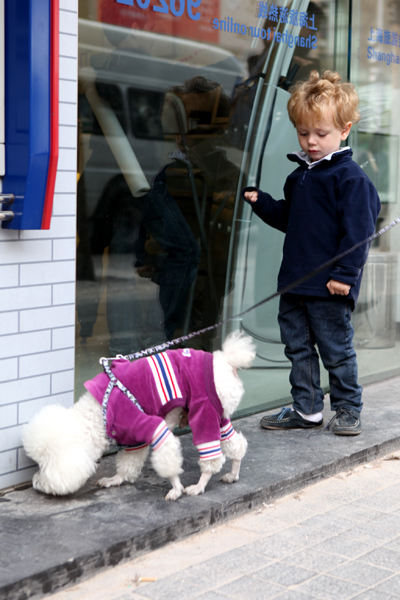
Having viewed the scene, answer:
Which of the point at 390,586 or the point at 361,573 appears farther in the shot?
the point at 361,573

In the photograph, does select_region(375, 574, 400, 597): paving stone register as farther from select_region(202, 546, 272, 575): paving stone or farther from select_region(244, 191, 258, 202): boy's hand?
select_region(244, 191, 258, 202): boy's hand

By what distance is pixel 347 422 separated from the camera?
4250 millimetres

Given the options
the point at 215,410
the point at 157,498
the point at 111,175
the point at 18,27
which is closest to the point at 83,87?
the point at 111,175

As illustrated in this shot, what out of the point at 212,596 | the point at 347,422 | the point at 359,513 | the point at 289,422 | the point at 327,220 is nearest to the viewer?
the point at 212,596

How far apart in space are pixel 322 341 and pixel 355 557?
59.8 inches

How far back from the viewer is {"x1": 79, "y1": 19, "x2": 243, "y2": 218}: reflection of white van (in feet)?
12.4

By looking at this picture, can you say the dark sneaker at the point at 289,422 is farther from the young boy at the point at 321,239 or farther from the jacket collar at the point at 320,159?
the jacket collar at the point at 320,159

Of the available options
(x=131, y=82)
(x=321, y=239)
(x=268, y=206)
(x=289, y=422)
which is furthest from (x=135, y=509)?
(x=131, y=82)

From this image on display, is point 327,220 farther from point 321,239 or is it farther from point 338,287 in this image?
point 338,287

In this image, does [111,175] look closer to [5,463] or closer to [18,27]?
[18,27]

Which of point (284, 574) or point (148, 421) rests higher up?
point (148, 421)

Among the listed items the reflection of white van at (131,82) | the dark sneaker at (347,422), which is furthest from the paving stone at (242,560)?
the reflection of white van at (131,82)

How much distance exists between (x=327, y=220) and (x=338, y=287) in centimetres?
39

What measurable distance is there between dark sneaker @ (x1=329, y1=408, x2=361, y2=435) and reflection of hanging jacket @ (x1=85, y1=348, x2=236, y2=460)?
130 centimetres
